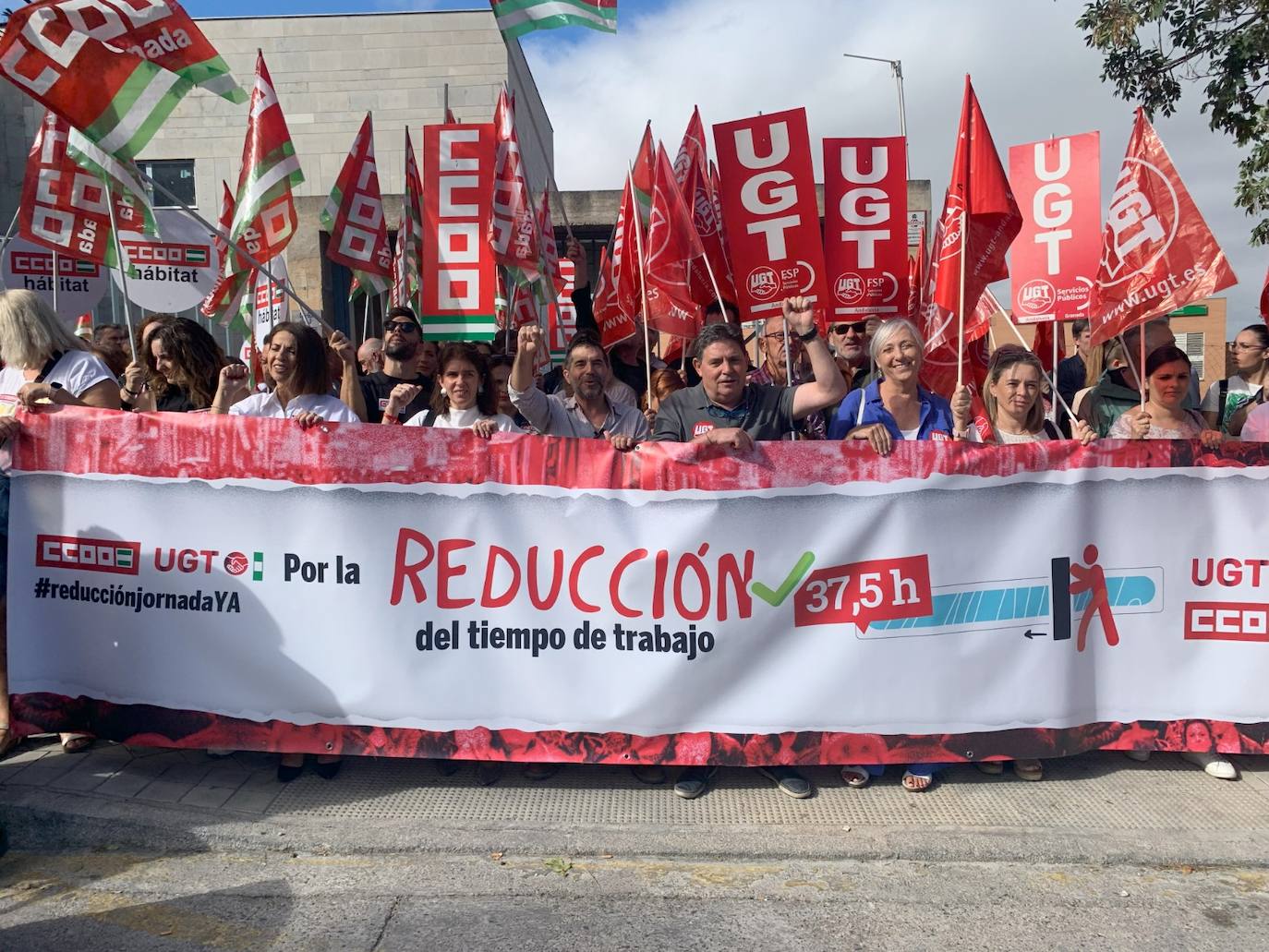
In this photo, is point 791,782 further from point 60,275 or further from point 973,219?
point 60,275

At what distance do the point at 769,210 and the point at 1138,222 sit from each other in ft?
5.38

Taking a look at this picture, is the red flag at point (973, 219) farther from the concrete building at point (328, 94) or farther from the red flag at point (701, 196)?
the concrete building at point (328, 94)

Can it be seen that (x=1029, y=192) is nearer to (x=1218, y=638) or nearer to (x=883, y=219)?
(x=883, y=219)

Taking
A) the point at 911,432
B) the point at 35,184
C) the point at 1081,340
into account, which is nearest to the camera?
the point at 911,432

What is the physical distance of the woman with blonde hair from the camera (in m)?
4.03

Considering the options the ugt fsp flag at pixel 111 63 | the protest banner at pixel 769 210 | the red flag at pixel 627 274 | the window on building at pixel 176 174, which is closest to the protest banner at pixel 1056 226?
the protest banner at pixel 769 210

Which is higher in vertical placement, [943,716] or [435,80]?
[435,80]

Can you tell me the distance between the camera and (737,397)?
414 cm

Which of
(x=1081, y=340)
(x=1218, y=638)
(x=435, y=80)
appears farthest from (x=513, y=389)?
(x=435, y=80)

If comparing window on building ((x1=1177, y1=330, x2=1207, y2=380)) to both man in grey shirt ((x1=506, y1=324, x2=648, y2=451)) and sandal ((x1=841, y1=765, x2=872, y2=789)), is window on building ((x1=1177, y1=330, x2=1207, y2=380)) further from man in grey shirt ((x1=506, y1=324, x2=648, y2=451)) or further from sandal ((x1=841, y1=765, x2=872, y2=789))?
sandal ((x1=841, y1=765, x2=872, y2=789))

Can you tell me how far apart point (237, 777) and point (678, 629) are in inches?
72.6

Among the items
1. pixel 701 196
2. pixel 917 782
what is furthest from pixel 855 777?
pixel 701 196

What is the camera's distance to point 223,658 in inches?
155

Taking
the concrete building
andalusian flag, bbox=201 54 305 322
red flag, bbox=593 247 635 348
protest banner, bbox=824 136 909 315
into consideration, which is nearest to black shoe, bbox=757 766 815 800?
protest banner, bbox=824 136 909 315
